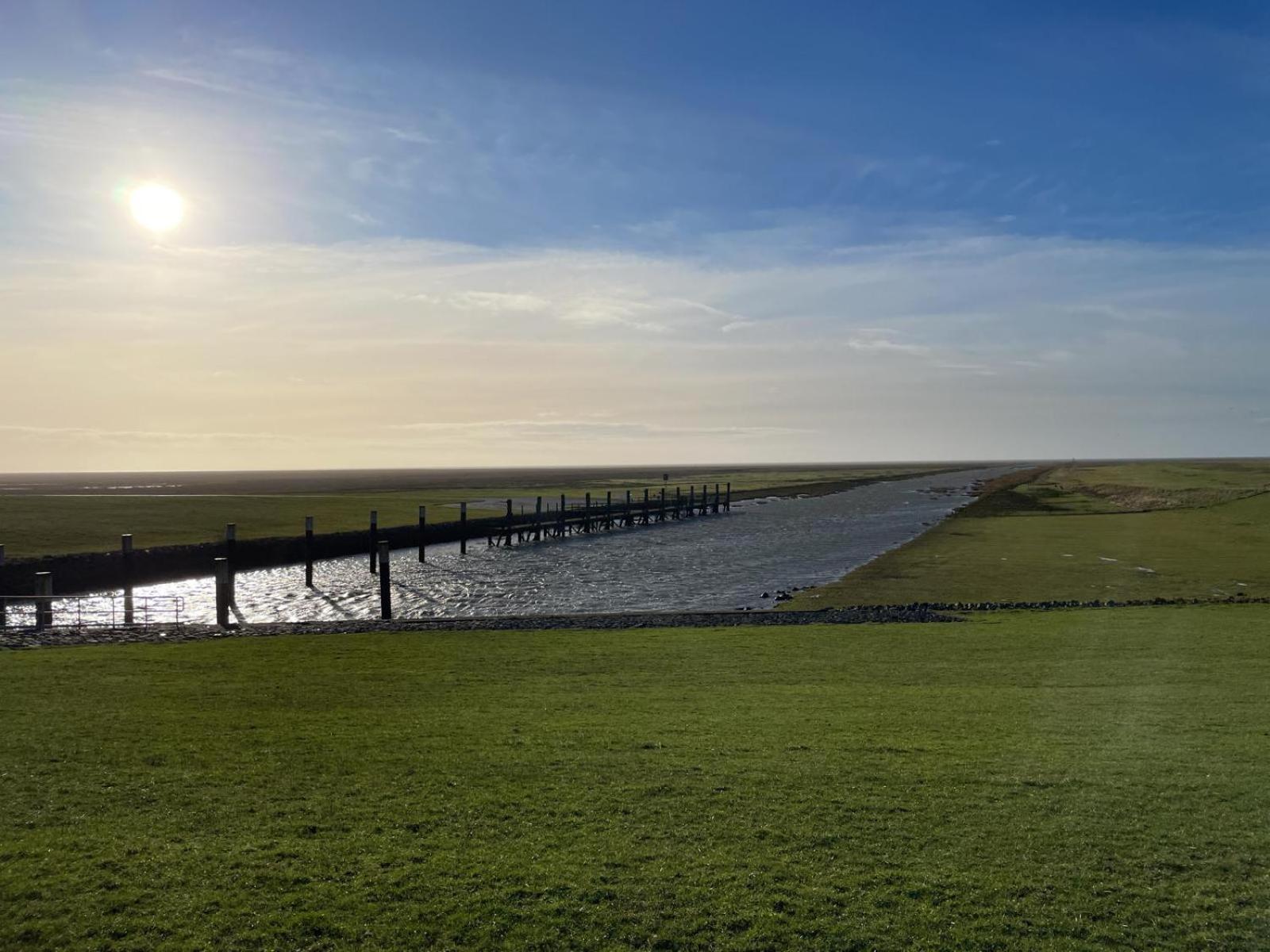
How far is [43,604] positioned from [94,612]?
8135 mm

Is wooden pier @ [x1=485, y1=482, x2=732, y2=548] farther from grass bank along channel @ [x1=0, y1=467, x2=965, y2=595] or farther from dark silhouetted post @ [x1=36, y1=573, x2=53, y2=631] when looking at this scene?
dark silhouetted post @ [x1=36, y1=573, x2=53, y2=631]

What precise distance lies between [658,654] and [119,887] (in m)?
11.7

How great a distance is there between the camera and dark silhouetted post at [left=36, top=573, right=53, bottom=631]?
2288cm

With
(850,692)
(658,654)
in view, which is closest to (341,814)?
(850,692)

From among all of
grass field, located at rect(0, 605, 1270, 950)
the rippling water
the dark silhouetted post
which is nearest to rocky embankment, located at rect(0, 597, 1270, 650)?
the dark silhouetted post

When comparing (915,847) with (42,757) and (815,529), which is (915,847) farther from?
(815,529)

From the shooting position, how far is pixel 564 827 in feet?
27.4

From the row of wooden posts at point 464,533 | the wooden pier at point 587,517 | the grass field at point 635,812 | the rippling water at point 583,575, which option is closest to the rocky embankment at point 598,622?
the row of wooden posts at point 464,533

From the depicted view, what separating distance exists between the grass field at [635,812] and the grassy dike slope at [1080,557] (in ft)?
45.8

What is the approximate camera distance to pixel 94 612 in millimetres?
31531

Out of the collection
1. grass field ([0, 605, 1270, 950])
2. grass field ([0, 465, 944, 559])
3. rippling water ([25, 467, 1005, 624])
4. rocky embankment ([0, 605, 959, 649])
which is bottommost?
rippling water ([25, 467, 1005, 624])

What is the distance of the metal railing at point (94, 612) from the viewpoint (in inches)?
1000

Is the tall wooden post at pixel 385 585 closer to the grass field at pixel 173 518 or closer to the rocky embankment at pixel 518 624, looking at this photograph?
the rocky embankment at pixel 518 624

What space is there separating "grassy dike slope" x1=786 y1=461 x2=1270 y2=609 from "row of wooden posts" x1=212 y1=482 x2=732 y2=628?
59.6 ft
